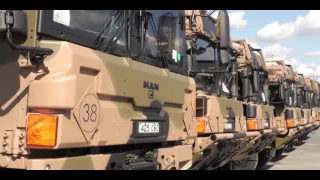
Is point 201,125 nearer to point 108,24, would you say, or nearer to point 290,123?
point 108,24

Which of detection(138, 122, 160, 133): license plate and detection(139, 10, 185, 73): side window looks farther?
detection(139, 10, 185, 73): side window

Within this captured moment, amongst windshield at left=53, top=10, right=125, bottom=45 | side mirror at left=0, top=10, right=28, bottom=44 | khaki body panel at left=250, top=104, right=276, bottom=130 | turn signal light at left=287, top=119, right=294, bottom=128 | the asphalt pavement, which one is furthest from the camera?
turn signal light at left=287, top=119, right=294, bottom=128

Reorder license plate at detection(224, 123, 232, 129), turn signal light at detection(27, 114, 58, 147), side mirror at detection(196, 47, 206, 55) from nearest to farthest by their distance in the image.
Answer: turn signal light at detection(27, 114, 58, 147)
side mirror at detection(196, 47, 206, 55)
license plate at detection(224, 123, 232, 129)

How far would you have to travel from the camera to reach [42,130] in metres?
2.33

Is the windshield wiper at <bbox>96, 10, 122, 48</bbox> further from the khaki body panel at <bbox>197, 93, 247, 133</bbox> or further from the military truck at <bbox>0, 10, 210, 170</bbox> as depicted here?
the khaki body panel at <bbox>197, 93, 247, 133</bbox>

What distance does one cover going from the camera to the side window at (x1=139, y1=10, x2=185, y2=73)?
366 centimetres

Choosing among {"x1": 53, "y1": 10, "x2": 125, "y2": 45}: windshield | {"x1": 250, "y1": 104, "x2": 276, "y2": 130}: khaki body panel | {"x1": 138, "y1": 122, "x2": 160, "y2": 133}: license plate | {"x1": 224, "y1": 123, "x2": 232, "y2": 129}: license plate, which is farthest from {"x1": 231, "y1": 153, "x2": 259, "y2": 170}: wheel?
{"x1": 53, "y1": 10, "x2": 125, "y2": 45}: windshield

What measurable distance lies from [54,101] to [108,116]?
55cm

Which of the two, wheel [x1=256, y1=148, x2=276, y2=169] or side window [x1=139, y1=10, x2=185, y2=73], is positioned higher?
side window [x1=139, y1=10, x2=185, y2=73]

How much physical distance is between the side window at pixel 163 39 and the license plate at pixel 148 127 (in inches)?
23.8

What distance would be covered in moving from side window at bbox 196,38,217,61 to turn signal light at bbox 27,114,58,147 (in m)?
3.36

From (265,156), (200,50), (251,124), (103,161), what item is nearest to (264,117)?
(251,124)

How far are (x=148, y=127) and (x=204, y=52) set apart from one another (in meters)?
2.59
